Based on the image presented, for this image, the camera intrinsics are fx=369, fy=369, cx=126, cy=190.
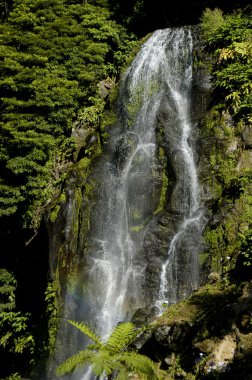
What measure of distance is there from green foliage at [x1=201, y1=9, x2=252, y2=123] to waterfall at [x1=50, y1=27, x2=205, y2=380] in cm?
90

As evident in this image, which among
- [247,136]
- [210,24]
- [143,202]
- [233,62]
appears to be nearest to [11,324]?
[143,202]

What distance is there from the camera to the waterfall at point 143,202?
8.55m

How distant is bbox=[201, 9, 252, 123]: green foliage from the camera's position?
968cm

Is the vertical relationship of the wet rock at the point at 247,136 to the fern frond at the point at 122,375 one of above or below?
above

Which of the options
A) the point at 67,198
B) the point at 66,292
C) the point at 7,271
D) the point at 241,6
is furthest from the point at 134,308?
the point at 241,6

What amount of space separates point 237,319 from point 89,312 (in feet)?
12.5

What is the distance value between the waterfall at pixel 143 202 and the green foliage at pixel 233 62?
90cm

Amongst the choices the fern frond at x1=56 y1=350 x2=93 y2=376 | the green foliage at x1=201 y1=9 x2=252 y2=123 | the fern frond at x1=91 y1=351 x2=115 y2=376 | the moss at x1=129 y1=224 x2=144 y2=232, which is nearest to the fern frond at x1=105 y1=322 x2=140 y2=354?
the fern frond at x1=91 y1=351 x2=115 y2=376

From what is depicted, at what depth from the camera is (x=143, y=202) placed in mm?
9789

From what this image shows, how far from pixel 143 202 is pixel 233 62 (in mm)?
4886

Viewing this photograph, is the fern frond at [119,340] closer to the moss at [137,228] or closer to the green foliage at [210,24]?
the moss at [137,228]

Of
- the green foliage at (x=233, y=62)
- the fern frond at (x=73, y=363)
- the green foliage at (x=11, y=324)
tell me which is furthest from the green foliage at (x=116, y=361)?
the green foliage at (x=233, y=62)

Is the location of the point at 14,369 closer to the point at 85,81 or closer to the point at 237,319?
the point at 237,319

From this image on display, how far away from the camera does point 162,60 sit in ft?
40.0
